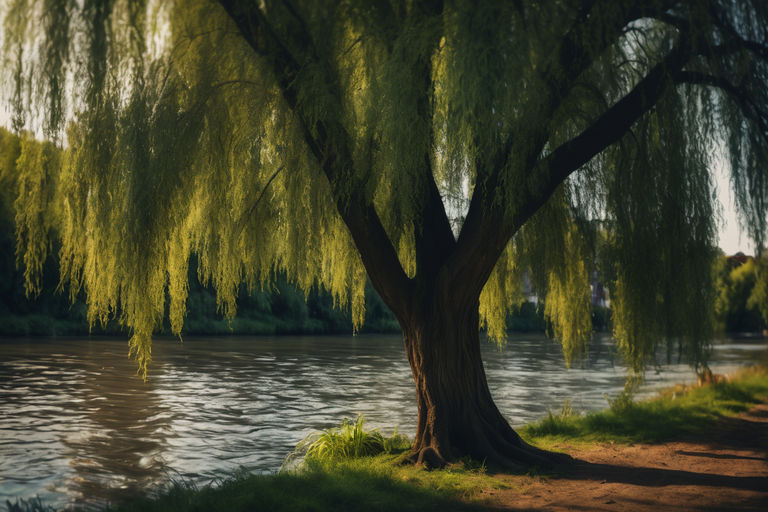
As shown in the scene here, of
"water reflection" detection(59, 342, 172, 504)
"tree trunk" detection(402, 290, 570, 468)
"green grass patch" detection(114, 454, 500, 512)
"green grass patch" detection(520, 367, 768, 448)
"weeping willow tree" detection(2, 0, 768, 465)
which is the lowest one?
"water reflection" detection(59, 342, 172, 504)

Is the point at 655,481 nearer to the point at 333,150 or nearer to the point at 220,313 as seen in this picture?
the point at 333,150

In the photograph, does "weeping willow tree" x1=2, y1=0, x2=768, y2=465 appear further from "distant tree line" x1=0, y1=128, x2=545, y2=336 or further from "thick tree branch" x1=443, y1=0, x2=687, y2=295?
"distant tree line" x1=0, y1=128, x2=545, y2=336

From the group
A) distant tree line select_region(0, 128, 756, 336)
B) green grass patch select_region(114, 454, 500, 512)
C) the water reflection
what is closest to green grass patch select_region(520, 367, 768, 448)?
green grass patch select_region(114, 454, 500, 512)

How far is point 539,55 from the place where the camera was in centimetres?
718

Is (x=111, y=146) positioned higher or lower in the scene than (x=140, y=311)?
higher

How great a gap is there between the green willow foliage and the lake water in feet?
5.14

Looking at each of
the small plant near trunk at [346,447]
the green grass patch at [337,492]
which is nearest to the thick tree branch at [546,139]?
the green grass patch at [337,492]

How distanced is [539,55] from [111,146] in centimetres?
438

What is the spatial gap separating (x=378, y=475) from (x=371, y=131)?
11.2ft

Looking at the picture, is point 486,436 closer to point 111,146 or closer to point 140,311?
point 140,311

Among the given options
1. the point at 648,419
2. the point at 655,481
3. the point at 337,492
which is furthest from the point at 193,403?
the point at 655,481

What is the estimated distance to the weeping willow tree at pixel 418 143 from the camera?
718 centimetres

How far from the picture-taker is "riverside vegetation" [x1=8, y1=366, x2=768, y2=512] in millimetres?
6262

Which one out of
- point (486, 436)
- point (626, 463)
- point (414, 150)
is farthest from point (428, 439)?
point (414, 150)
